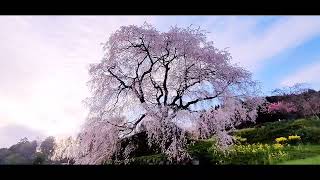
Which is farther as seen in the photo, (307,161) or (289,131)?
(289,131)

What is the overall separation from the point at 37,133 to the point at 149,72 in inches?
40.6

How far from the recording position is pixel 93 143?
3.54 metres

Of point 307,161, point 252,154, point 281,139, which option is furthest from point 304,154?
point 252,154

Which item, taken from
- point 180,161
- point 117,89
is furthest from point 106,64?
point 180,161

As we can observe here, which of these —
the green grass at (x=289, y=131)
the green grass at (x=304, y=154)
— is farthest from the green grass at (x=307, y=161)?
the green grass at (x=289, y=131)

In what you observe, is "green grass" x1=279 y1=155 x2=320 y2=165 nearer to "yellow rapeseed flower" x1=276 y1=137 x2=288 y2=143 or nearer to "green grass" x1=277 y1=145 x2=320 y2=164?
"green grass" x1=277 y1=145 x2=320 y2=164

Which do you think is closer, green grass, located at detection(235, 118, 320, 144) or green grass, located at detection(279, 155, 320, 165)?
green grass, located at detection(279, 155, 320, 165)

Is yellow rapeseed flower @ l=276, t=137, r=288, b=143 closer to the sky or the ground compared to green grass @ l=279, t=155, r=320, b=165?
closer to the sky

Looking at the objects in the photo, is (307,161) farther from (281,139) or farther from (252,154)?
(252,154)

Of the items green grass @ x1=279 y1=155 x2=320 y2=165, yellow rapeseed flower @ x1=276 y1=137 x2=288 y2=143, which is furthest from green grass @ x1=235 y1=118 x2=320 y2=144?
green grass @ x1=279 y1=155 x2=320 y2=165

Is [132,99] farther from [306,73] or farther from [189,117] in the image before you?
[306,73]

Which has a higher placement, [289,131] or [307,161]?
[289,131]
